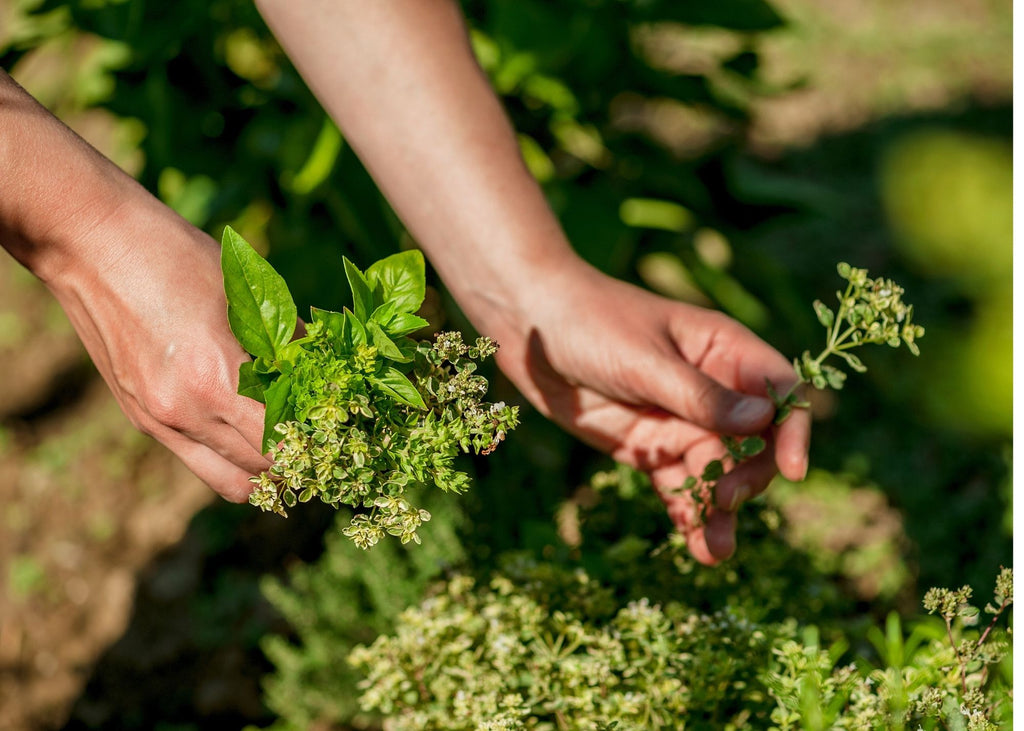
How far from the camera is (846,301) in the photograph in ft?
3.53

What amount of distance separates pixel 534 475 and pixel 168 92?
164 cm

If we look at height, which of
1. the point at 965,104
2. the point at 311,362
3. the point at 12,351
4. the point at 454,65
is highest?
the point at 965,104

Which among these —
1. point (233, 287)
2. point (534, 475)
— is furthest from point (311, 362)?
Result: point (534, 475)

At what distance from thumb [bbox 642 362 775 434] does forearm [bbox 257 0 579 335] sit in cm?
32

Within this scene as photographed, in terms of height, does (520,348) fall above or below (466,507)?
above

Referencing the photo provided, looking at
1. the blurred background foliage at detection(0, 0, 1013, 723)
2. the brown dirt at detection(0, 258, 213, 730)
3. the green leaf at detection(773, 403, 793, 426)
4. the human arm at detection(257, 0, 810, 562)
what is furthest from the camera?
the brown dirt at detection(0, 258, 213, 730)

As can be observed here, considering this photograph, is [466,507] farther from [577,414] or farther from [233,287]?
[233,287]

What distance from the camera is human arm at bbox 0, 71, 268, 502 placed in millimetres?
1083

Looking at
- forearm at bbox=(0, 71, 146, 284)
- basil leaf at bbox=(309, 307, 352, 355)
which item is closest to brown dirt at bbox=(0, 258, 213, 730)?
forearm at bbox=(0, 71, 146, 284)

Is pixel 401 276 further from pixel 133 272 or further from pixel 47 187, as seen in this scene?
pixel 47 187

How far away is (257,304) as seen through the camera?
0.96m

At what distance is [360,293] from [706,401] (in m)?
0.70

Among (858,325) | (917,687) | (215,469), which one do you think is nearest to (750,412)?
(858,325)

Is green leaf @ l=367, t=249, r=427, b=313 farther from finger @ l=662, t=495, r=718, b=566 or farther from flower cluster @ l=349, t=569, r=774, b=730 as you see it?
finger @ l=662, t=495, r=718, b=566
